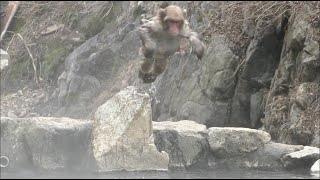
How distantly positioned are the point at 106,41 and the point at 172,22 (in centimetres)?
882

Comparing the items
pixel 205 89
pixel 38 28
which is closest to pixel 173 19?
pixel 205 89

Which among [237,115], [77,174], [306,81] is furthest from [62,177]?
[237,115]

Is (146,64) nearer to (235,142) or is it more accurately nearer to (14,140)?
(235,142)

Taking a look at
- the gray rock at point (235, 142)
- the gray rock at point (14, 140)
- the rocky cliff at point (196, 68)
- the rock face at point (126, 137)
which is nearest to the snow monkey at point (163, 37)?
the rock face at point (126, 137)

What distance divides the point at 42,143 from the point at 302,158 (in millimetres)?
2655

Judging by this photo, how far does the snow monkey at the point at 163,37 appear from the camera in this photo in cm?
530

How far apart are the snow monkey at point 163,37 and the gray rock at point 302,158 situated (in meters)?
1.50

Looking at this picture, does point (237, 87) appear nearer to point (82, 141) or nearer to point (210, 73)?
point (210, 73)

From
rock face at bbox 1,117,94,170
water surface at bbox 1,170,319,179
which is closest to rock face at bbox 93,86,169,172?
rock face at bbox 1,117,94,170

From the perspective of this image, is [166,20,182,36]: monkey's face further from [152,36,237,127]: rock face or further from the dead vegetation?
the dead vegetation

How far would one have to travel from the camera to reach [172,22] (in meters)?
5.30

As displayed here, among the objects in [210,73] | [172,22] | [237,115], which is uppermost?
[172,22]

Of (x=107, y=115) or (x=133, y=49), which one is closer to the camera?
(x=107, y=115)

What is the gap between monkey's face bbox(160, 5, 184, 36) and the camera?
527 cm
